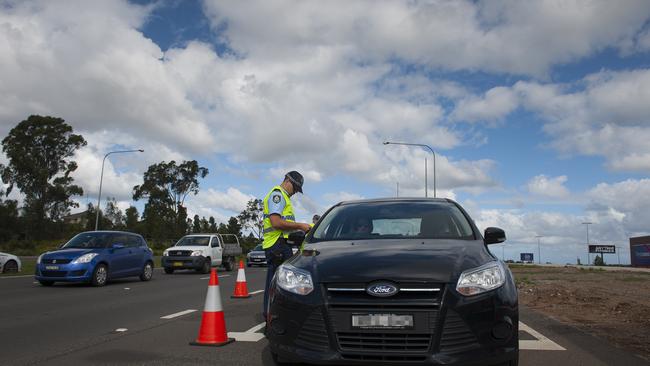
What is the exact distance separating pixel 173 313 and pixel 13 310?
2613mm

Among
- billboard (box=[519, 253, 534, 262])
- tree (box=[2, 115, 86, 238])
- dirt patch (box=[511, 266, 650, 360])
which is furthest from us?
billboard (box=[519, 253, 534, 262])

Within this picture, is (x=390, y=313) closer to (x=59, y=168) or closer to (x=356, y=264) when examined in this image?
(x=356, y=264)

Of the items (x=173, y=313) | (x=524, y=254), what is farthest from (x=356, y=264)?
(x=524, y=254)

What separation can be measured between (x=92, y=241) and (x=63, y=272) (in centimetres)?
146

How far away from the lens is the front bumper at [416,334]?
381cm

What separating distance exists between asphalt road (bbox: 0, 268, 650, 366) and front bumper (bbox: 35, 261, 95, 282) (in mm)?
2643

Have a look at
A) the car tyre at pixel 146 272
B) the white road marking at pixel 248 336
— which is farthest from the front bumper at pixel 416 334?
the car tyre at pixel 146 272

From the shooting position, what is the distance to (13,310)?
9266 mm

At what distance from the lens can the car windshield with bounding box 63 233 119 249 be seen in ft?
50.1

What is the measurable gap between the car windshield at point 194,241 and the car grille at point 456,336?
64.7ft

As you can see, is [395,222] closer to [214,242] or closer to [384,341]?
[384,341]

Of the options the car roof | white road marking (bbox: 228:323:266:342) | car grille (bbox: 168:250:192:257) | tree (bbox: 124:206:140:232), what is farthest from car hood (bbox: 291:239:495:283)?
tree (bbox: 124:206:140:232)

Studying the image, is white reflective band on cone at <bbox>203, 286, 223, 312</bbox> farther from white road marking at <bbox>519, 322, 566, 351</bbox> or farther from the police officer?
white road marking at <bbox>519, 322, 566, 351</bbox>

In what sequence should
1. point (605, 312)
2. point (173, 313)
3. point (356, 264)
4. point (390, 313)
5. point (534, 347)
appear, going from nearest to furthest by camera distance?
1. point (390, 313)
2. point (356, 264)
3. point (534, 347)
4. point (173, 313)
5. point (605, 312)
